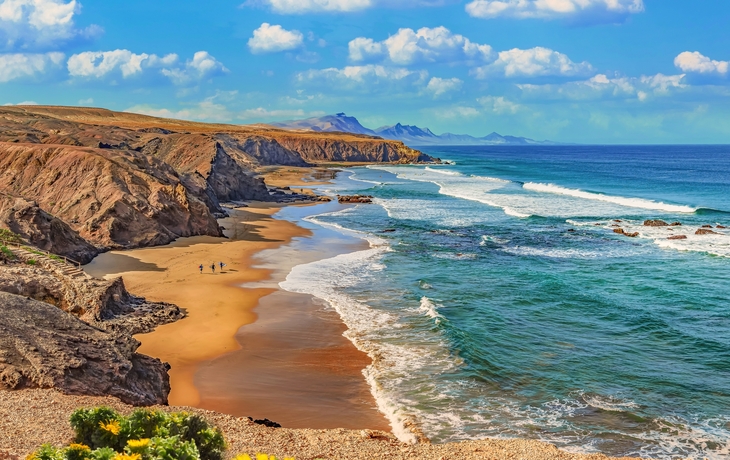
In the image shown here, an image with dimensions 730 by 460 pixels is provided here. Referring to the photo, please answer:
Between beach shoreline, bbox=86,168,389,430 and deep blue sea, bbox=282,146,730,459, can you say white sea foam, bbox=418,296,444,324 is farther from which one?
beach shoreline, bbox=86,168,389,430

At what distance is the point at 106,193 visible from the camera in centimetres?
3506

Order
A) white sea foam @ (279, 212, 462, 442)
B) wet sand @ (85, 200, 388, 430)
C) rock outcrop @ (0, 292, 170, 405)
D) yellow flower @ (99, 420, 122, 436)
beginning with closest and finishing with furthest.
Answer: yellow flower @ (99, 420, 122, 436)
rock outcrop @ (0, 292, 170, 405)
wet sand @ (85, 200, 388, 430)
white sea foam @ (279, 212, 462, 442)

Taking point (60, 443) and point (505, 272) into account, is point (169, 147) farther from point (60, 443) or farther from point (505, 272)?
point (60, 443)

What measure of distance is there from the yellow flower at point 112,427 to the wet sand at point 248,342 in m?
6.71

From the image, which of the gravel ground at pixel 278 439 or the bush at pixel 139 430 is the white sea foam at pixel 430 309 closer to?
the gravel ground at pixel 278 439

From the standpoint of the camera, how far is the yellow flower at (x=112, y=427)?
8133mm

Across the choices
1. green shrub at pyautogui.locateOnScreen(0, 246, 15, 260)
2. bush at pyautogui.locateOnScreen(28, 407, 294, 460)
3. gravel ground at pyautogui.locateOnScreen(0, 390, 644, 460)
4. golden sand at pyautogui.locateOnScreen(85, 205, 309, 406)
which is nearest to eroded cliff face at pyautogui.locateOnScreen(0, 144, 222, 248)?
golden sand at pyautogui.locateOnScreen(85, 205, 309, 406)

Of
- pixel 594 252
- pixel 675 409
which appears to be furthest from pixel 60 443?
pixel 594 252

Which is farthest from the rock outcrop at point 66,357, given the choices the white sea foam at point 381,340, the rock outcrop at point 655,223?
the rock outcrop at point 655,223

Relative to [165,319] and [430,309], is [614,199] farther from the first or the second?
[165,319]

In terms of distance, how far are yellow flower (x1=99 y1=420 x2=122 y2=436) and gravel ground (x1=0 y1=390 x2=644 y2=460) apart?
1.84 meters

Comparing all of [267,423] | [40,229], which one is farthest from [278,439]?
[40,229]

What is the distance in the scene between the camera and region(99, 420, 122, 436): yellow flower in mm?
8133

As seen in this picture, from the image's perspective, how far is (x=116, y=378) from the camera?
13656mm
